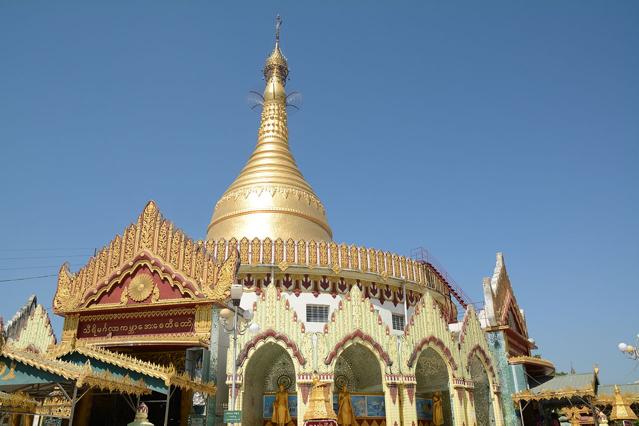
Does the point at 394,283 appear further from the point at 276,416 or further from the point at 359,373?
the point at 276,416

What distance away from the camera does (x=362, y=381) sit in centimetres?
2641

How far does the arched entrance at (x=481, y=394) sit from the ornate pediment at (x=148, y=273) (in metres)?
13.7

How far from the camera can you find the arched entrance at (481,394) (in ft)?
93.7

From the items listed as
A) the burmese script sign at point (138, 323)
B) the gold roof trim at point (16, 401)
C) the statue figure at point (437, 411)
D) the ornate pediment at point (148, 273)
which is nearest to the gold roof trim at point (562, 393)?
the statue figure at point (437, 411)

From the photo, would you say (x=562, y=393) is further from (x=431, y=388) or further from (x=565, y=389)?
(x=431, y=388)

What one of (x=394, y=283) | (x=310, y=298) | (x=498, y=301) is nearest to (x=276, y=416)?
(x=310, y=298)

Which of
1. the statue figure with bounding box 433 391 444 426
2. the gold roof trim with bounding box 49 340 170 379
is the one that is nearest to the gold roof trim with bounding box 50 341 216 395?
the gold roof trim with bounding box 49 340 170 379

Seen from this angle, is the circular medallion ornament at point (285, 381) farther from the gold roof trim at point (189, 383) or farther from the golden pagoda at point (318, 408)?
the golden pagoda at point (318, 408)

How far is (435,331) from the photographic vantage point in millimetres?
26344

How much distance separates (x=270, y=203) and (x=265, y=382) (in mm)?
10739

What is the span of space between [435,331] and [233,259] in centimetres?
990

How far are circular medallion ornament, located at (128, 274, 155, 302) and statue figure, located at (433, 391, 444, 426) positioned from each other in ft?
45.1

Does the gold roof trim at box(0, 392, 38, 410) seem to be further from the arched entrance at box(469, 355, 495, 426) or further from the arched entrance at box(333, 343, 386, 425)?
the arched entrance at box(469, 355, 495, 426)

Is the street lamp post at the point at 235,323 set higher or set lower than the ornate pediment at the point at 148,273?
lower
